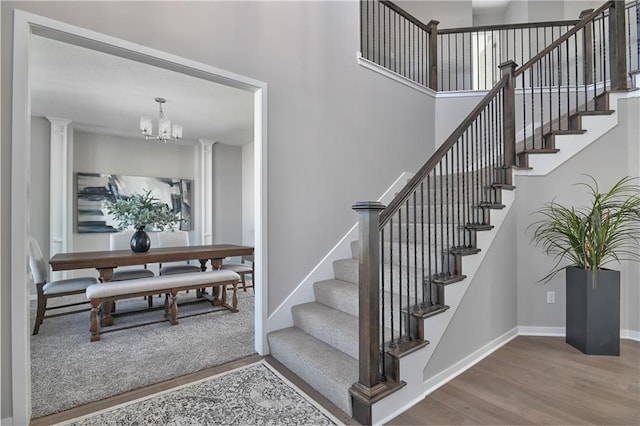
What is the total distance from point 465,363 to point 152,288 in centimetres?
288

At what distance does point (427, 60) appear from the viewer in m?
4.53

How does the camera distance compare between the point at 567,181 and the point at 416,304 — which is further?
the point at 567,181

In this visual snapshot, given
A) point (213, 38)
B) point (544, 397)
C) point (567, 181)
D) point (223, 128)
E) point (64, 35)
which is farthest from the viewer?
point (223, 128)

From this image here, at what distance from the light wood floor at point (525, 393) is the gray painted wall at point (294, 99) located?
2.47 ft

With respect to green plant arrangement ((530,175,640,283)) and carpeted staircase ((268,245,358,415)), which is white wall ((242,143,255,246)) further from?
green plant arrangement ((530,175,640,283))

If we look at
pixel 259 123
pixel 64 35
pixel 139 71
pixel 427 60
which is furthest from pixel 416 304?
pixel 427 60

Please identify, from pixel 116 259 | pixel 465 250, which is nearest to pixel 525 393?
pixel 465 250

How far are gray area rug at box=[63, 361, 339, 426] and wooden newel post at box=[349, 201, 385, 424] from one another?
235 mm

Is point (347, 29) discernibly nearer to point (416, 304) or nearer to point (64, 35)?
point (64, 35)

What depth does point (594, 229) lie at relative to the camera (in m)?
2.45

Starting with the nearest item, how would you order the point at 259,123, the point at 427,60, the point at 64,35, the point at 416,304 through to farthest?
the point at 64,35, the point at 416,304, the point at 259,123, the point at 427,60

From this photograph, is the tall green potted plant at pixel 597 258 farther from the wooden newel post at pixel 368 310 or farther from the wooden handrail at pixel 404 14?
the wooden handrail at pixel 404 14

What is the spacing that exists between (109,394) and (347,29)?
12.0 feet

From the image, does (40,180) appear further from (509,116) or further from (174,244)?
(509,116)
